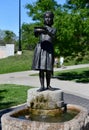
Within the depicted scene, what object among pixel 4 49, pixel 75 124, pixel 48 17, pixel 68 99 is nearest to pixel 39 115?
pixel 75 124

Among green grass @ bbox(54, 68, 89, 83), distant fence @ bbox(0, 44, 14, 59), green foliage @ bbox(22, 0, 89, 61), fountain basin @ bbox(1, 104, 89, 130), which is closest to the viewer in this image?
fountain basin @ bbox(1, 104, 89, 130)

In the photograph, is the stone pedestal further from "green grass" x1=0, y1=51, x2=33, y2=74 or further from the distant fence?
the distant fence

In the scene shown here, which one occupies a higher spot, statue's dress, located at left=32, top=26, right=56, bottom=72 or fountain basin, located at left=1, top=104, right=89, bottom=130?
statue's dress, located at left=32, top=26, right=56, bottom=72

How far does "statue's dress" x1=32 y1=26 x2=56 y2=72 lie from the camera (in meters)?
7.72

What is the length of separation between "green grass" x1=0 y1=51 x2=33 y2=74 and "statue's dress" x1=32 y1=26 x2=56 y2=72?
1900 cm

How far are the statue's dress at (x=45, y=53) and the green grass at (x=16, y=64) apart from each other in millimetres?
18999

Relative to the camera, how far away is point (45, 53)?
777 centimetres

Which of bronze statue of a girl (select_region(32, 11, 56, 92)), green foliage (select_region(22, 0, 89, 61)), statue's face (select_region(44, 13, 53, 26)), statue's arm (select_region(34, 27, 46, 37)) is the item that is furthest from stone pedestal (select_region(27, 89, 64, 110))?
green foliage (select_region(22, 0, 89, 61))

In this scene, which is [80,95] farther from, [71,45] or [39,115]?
[39,115]

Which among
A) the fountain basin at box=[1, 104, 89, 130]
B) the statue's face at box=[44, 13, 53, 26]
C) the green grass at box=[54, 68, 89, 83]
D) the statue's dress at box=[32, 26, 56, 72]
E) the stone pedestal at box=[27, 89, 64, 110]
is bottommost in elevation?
the green grass at box=[54, 68, 89, 83]

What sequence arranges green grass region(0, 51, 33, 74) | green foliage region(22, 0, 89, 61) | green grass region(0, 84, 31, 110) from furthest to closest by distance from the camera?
green grass region(0, 51, 33, 74) < green foliage region(22, 0, 89, 61) < green grass region(0, 84, 31, 110)

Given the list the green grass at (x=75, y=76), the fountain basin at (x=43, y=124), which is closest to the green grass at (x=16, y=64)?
the green grass at (x=75, y=76)

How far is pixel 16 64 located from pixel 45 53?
23.3 meters

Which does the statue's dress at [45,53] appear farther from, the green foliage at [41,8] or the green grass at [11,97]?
the green foliage at [41,8]
